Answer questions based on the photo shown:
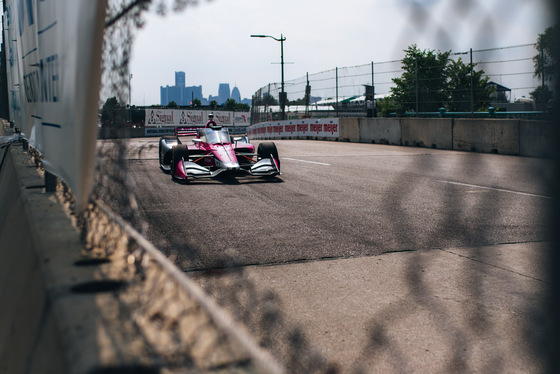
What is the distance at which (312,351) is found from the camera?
29.7 inches

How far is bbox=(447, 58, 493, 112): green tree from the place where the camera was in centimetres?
66

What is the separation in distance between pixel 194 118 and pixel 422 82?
42346mm

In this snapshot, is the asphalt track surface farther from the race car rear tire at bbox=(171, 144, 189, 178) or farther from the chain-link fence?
the race car rear tire at bbox=(171, 144, 189, 178)

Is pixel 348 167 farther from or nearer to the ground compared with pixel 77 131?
nearer to the ground

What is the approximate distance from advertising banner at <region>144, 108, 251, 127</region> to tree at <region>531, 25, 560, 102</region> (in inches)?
1523

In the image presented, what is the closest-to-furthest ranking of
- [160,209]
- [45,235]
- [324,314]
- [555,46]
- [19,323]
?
1. [555,46]
2. [19,323]
3. [45,235]
4. [324,314]
5. [160,209]

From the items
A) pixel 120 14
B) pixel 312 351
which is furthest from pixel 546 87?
pixel 120 14

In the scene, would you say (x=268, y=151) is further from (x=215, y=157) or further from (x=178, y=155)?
(x=178, y=155)

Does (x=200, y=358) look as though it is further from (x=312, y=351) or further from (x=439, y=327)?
(x=439, y=327)

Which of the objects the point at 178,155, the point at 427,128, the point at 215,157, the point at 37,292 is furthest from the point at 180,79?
the point at 215,157

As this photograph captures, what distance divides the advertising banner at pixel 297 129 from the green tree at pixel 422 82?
17.9 m

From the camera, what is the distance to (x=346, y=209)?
6.45m

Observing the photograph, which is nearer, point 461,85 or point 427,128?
point 461,85

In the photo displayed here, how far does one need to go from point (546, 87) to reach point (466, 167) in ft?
0.84
